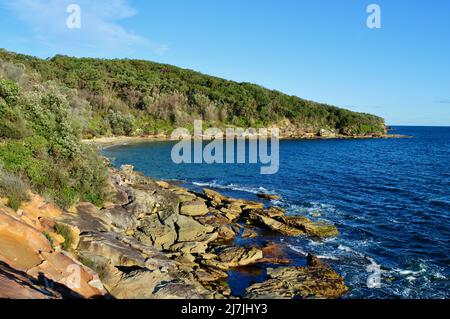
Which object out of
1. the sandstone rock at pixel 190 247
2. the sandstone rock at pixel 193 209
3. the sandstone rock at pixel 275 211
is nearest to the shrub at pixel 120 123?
the sandstone rock at pixel 193 209

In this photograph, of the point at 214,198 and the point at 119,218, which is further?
the point at 214,198

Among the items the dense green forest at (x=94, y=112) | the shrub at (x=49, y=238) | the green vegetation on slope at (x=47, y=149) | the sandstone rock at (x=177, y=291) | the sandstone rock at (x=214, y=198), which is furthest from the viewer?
the sandstone rock at (x=214, y=198)

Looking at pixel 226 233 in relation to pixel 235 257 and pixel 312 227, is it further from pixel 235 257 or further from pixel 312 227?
pixel 312 227

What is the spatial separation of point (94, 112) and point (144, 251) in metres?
82.9

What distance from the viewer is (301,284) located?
17109mm

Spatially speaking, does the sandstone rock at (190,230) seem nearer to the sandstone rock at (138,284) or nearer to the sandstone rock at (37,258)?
the sandstone rock at (138,284)

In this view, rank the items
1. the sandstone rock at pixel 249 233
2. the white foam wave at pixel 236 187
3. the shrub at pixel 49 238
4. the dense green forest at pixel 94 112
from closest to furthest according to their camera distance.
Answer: the shrub at pixel 49 238
the dense green forest at pixel 94 112
the sandstone rock at pixel 249 233
the white foam wave at pixel 236 187

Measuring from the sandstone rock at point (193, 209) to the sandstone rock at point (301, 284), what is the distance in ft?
32.8

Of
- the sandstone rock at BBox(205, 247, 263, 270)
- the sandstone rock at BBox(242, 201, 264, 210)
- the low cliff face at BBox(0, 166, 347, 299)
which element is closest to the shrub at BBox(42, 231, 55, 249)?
the low cliff face at BBox(0, 166, 347, 299)

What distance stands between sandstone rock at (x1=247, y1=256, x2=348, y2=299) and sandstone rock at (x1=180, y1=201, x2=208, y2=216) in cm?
1001

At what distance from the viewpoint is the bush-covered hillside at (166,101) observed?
Answer: 9631 cm

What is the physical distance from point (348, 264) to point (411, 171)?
132ft

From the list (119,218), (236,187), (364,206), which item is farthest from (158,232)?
(364,206)

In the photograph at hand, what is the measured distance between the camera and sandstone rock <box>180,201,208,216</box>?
27.2 meters
